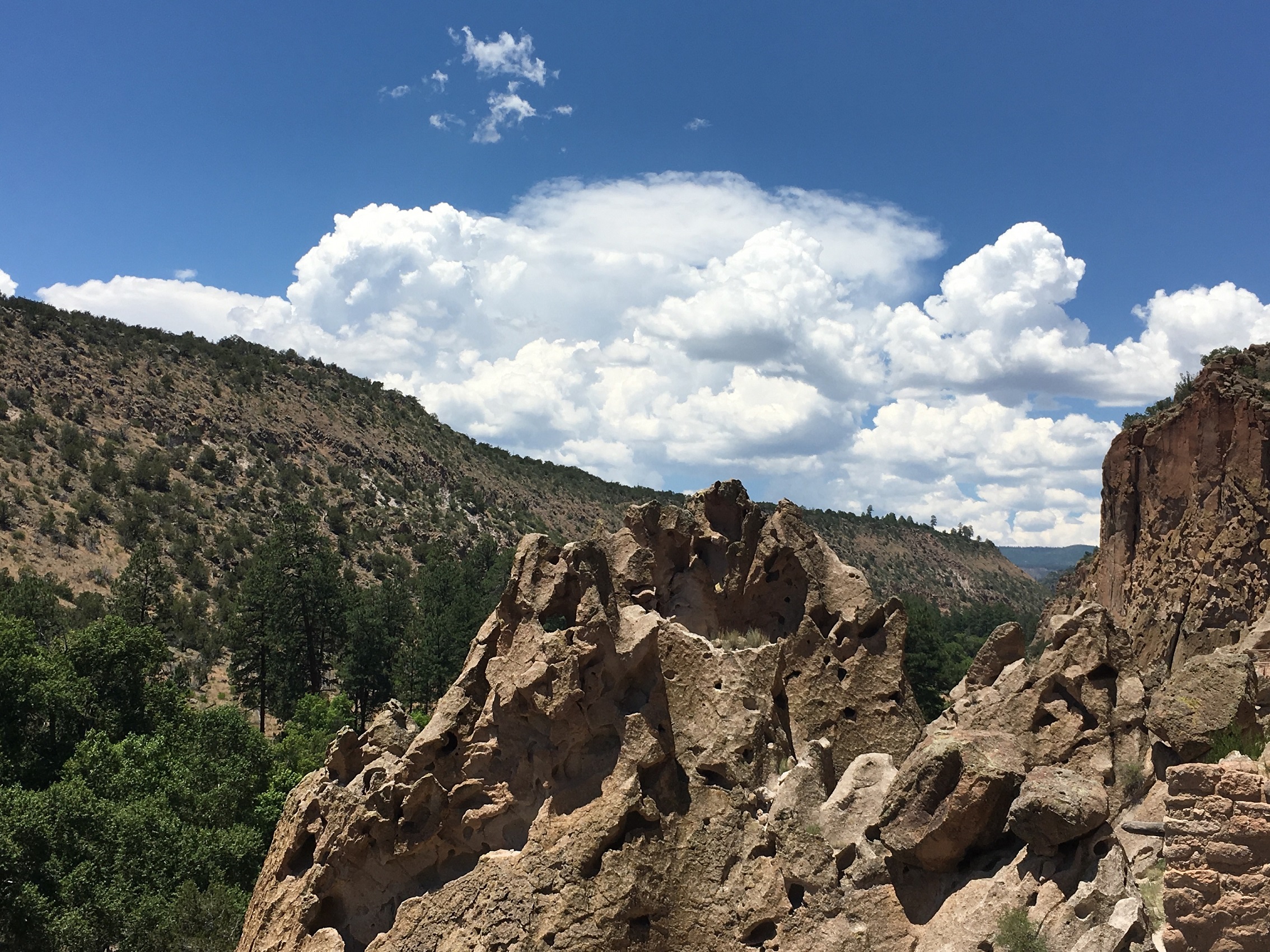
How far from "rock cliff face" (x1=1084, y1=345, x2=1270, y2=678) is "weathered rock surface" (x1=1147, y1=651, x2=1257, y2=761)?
2172 cm

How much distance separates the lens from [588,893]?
39.3 feet

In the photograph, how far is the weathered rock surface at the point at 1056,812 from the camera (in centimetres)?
993

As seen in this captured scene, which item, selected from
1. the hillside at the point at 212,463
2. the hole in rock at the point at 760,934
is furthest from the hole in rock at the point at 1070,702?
the hillside at the point at 212,463

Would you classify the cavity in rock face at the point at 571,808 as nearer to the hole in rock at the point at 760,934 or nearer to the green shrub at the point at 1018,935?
the hole in rock at the point at 760,934

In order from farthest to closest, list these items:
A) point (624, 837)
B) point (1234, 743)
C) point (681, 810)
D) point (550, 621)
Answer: point (550, 621), point (681, 810), point (624, 837), point (1234, 743)

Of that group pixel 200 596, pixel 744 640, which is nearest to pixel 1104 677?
pixel 744 640

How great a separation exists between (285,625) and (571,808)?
3578 centimetres

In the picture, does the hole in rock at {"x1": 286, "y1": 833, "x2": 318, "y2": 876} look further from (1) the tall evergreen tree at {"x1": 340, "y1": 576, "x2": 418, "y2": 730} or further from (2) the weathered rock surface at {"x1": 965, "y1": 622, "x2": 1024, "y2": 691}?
(1) the tall evergreen tree at {"x1": 340, "y1": 576, "x2": 418, "y2": 730}

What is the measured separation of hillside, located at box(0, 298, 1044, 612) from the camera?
62.6 metres

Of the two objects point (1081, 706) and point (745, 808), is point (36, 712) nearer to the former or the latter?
point (745, 808)

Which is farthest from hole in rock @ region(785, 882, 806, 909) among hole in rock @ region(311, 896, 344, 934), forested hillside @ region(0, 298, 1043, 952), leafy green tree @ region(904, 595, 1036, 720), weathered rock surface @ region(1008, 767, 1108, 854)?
forested hillside @ region(0, 298, 1043, 952)

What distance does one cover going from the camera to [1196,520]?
116 feet

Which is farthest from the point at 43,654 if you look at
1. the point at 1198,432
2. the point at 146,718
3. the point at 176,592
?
the point at 1198,432

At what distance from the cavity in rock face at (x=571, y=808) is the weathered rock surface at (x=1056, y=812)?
7.62 feet
